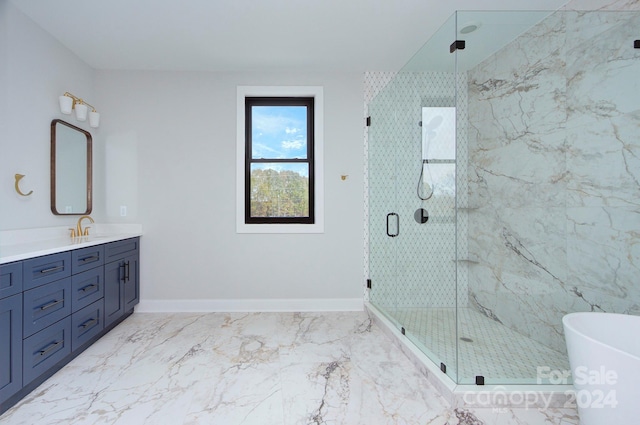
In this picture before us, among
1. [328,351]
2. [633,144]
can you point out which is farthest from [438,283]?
[633,144]

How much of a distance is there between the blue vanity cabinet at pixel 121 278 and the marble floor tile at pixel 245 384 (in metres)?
0.21

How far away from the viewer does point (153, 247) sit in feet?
10.2

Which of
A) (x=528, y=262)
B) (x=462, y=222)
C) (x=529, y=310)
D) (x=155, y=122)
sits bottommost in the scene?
(x=529, y=310)


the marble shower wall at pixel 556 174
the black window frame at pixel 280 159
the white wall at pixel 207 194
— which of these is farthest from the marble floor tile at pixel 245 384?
the black window frame at pixel 280 159

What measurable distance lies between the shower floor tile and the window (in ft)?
4.50

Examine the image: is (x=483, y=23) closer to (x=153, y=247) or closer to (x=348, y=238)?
(x=348, y=238)

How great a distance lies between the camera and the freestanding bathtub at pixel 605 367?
116cm

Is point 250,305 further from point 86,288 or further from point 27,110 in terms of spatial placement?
point 27,110

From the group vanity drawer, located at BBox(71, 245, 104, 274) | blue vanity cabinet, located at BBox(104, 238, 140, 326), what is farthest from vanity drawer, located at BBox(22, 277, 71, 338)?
blue vanity cabinet, located at BBox(104, 238, 140, 326)

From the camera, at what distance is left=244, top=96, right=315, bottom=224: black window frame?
3232 millimetres

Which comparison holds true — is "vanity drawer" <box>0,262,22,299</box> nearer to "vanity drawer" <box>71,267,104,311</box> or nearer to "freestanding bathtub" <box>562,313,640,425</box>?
"vanity drawer" <box>71,267,104,311</box>

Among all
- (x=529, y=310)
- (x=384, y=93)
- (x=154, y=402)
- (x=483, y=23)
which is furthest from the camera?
(x=384, y=93)

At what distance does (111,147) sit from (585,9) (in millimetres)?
4129

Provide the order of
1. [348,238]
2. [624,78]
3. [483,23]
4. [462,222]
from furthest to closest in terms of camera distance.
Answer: [348,238], [462,222], [483,23], [624,78]
